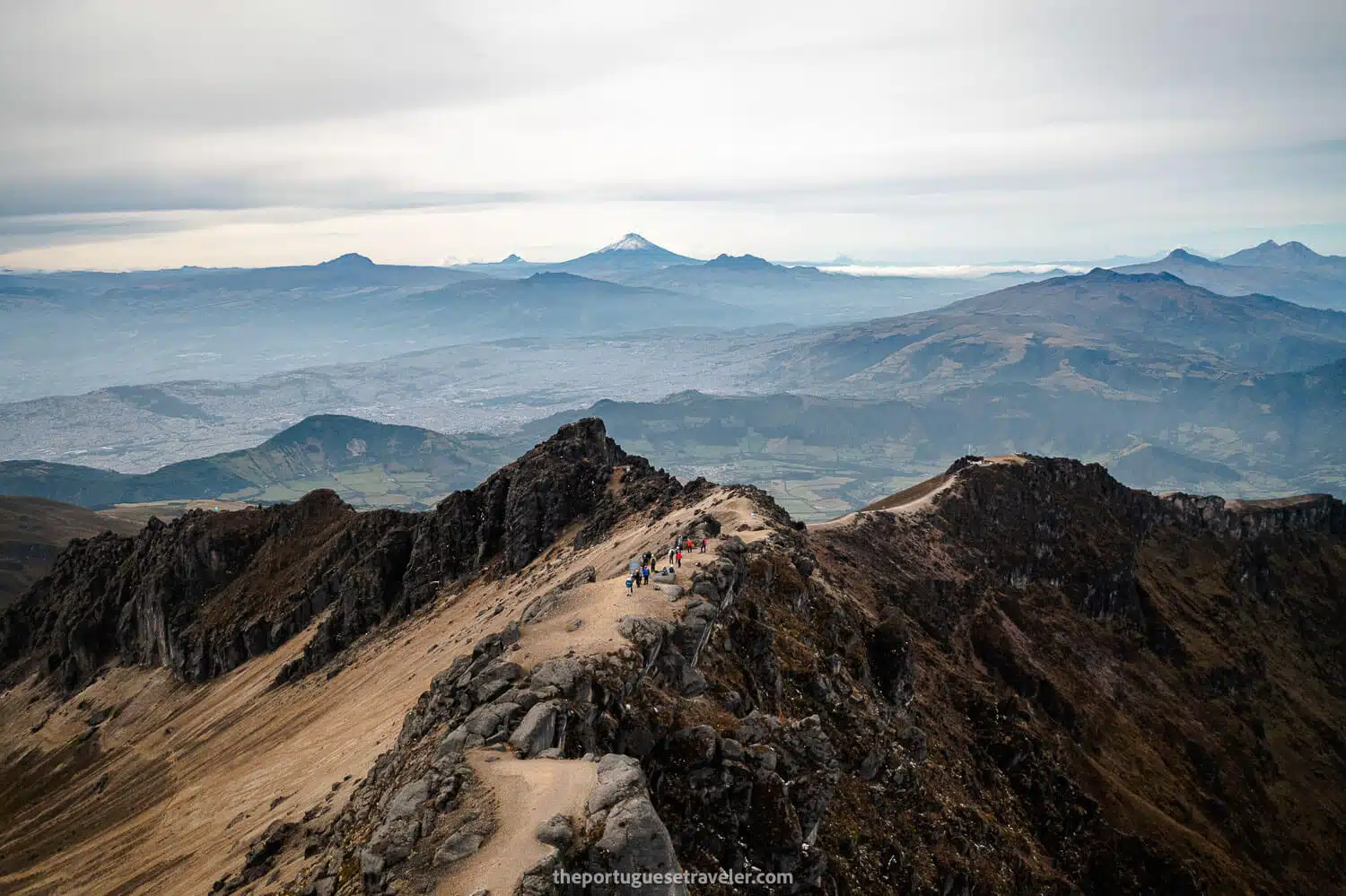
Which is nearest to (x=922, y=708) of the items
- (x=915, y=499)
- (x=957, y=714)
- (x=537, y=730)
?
(x=957, y=714)

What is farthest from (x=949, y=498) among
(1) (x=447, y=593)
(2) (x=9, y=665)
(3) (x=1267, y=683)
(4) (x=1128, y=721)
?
(2) (x=9, y=665)

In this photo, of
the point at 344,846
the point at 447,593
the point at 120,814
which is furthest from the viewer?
the point at 447,593

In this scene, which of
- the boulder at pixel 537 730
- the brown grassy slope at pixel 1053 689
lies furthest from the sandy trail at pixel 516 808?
the brown grassy slope at pixel 1053 689

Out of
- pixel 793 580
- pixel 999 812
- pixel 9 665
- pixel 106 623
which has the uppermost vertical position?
pixel 793 580

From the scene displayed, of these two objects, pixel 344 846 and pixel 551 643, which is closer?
pixel 344 846

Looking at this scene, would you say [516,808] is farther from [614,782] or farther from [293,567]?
[293,567]

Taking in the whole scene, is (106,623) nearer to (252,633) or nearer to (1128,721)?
(252,633)
